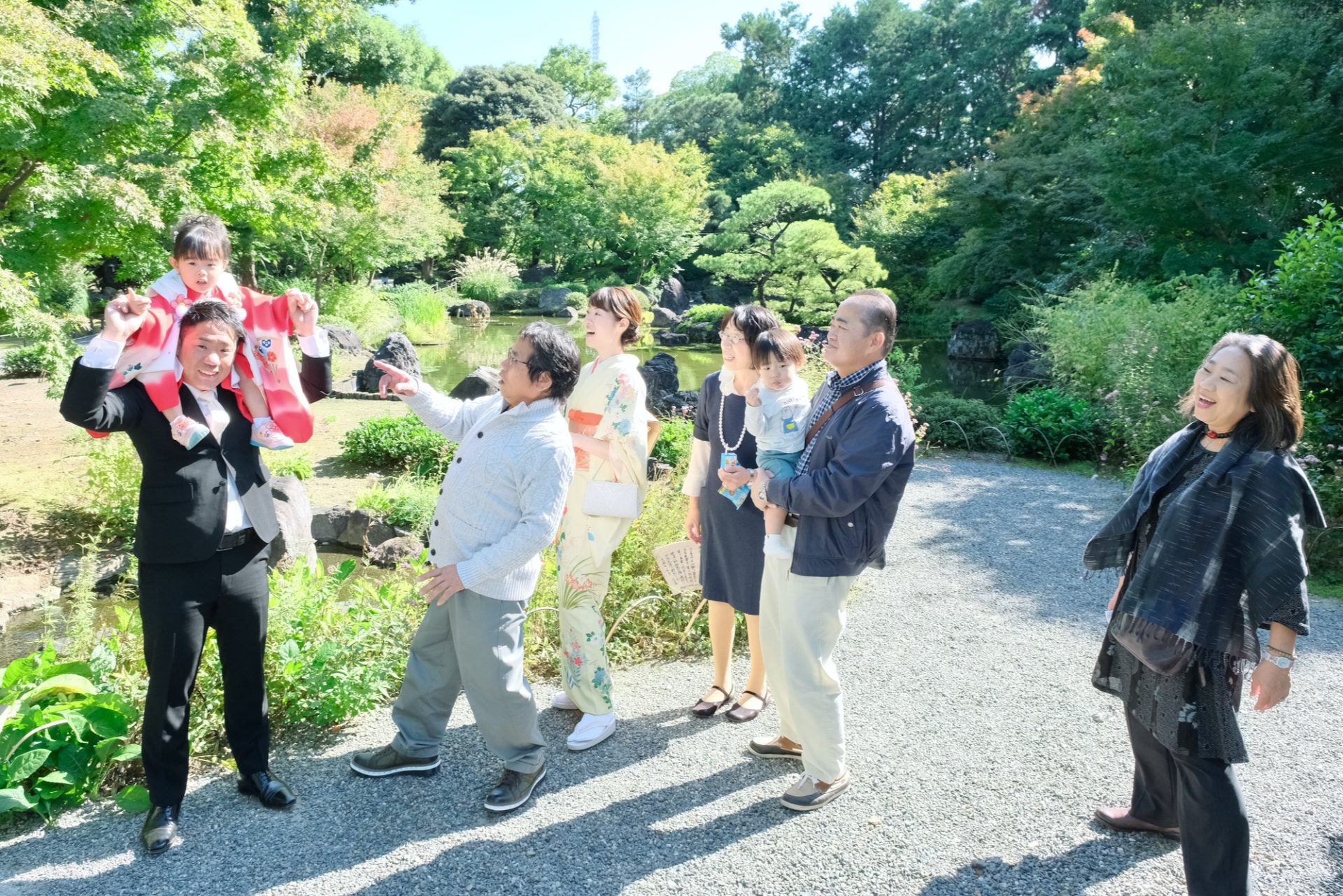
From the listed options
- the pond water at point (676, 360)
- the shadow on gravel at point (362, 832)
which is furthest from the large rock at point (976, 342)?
the shadow on gravel at point (362, 832)

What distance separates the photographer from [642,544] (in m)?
4.53

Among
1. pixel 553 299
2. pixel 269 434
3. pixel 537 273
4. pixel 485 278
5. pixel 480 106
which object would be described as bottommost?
pixel 269 434

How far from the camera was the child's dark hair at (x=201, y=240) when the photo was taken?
2.42 metres

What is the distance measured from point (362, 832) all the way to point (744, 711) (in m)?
1.42

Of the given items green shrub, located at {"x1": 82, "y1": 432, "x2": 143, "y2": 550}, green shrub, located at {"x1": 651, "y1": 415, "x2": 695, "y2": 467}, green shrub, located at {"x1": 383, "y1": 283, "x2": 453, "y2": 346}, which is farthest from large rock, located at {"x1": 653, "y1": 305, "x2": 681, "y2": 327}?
green shrub, located at {"x1": 82, "y1": 432, "x2": 143, "y2": 550}

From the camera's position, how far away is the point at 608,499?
299cm

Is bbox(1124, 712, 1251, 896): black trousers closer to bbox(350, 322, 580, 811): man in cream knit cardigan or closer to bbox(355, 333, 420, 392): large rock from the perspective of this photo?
bbox(350, 322, 580, 811): man in cream knit cardigan

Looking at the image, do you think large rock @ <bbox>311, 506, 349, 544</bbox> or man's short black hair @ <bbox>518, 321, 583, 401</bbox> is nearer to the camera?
man's short black hair @ <bbox>518, 321, 583, 401</bbox>

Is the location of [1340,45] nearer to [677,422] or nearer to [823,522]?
[677,422]

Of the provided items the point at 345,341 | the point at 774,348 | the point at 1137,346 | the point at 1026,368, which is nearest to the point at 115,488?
the point at 774,348

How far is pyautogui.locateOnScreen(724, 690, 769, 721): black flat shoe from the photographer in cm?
324

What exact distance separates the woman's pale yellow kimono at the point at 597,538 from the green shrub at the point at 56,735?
4.54 feet

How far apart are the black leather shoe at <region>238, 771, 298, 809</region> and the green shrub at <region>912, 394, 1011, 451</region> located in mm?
7279

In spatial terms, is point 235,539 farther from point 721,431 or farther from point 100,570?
point 100,570
